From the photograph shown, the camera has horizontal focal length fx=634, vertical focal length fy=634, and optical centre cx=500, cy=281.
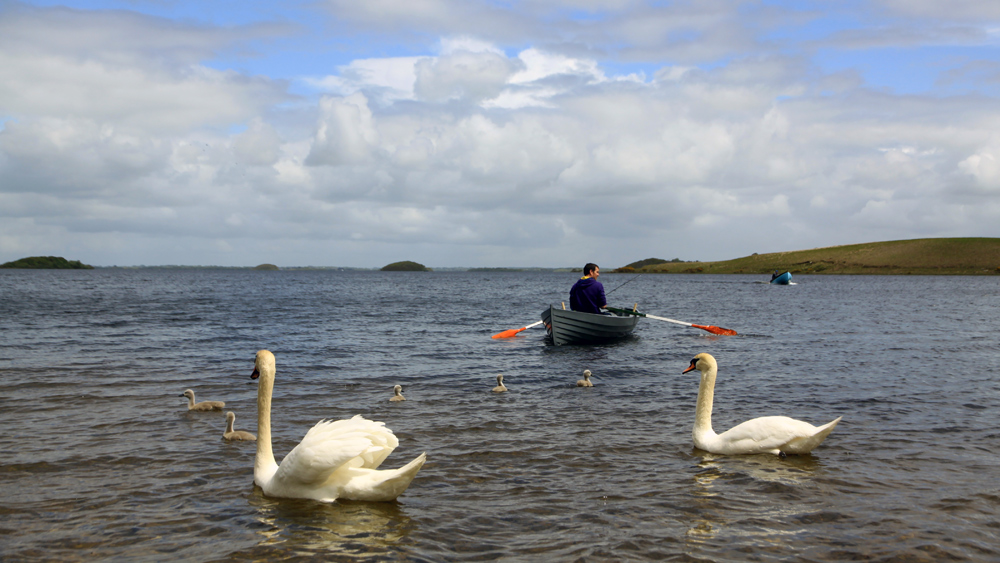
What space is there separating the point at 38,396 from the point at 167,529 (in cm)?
892

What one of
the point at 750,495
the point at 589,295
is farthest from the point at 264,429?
the point at 589,295

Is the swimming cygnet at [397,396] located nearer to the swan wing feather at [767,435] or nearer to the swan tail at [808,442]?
the swan wing feather at [767,435]

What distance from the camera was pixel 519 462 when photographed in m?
8.48

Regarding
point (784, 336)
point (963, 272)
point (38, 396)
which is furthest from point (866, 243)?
point (38, 396)

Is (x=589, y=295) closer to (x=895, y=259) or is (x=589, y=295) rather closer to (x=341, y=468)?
(x=341, y=468)

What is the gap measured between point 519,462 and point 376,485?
237 centimetres

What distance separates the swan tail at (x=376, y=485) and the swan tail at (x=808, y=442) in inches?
203

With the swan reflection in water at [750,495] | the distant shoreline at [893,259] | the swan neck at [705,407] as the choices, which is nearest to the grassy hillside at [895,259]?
the distant shoreline at [893,259]

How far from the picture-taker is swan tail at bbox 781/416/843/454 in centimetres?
843

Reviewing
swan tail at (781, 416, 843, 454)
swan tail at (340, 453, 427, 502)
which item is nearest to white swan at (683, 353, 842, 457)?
swan tail at (781, 416, 843, 454)

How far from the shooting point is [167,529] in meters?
6.29

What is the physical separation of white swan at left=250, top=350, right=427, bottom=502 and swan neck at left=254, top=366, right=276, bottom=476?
0.30 ft

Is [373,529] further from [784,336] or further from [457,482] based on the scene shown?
[784,336]

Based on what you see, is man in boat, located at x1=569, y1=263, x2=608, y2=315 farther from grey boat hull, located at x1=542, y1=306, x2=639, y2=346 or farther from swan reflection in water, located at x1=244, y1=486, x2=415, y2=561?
swan reflection in water, located at x1=244, y1=486, x2=415, y2=561
